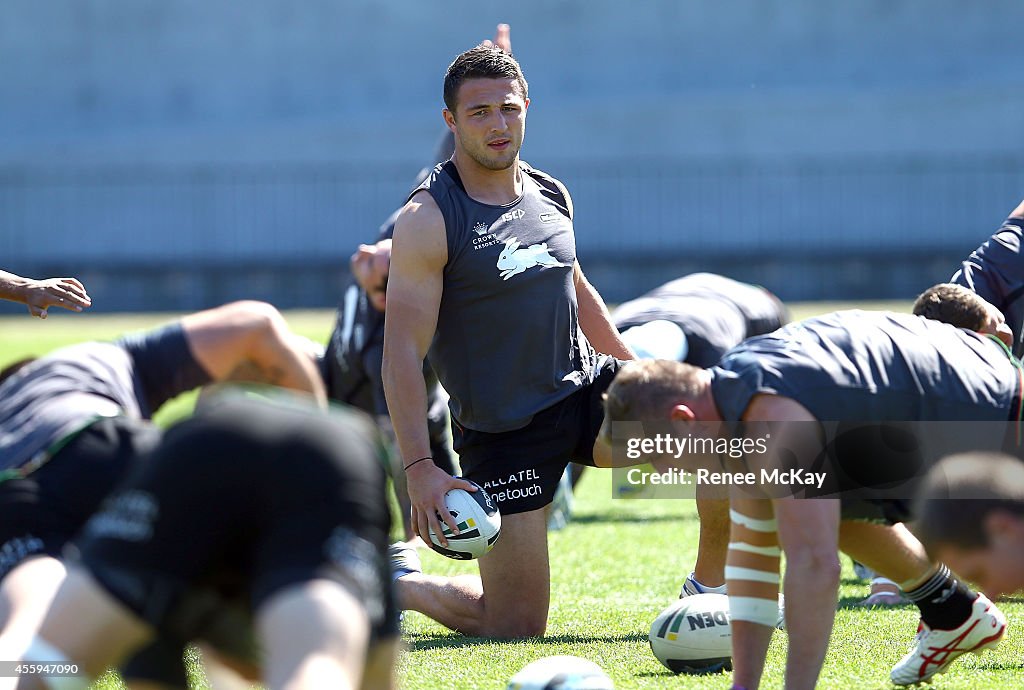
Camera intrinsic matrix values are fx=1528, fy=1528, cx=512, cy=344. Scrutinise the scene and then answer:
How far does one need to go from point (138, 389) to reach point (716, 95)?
22.5 m

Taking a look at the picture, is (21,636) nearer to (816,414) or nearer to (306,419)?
(306,419)

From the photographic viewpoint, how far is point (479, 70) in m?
6.18

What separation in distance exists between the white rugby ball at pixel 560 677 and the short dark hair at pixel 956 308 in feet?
5.91

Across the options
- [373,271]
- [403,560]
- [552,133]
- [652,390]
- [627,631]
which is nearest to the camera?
[652,390]

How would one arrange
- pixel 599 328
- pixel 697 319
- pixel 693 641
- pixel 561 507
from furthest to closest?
pixel 561 507
pixel 697 319
pixel 599 328
pixel 693 641

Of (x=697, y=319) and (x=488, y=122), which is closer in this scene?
(x=488, y=122)

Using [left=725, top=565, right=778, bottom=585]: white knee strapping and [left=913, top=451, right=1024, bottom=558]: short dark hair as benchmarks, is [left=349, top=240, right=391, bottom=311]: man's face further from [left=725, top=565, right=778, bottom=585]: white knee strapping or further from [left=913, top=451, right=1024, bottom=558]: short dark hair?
[left=913, top=451, right=1024, bottom=558]: short dark hair

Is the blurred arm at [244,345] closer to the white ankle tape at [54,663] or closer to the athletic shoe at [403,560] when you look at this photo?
the white ankle tape at [54,663]

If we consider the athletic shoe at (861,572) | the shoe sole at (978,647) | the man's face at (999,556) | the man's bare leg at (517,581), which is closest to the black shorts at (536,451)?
the man's bare leg at (517,581)

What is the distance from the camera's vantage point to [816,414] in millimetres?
4469

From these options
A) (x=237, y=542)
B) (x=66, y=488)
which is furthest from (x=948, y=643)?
(x=66, y=488)

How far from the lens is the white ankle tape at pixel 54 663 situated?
363 cm

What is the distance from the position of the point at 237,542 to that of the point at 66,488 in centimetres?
96

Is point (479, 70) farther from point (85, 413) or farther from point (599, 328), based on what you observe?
point (85, 413)
